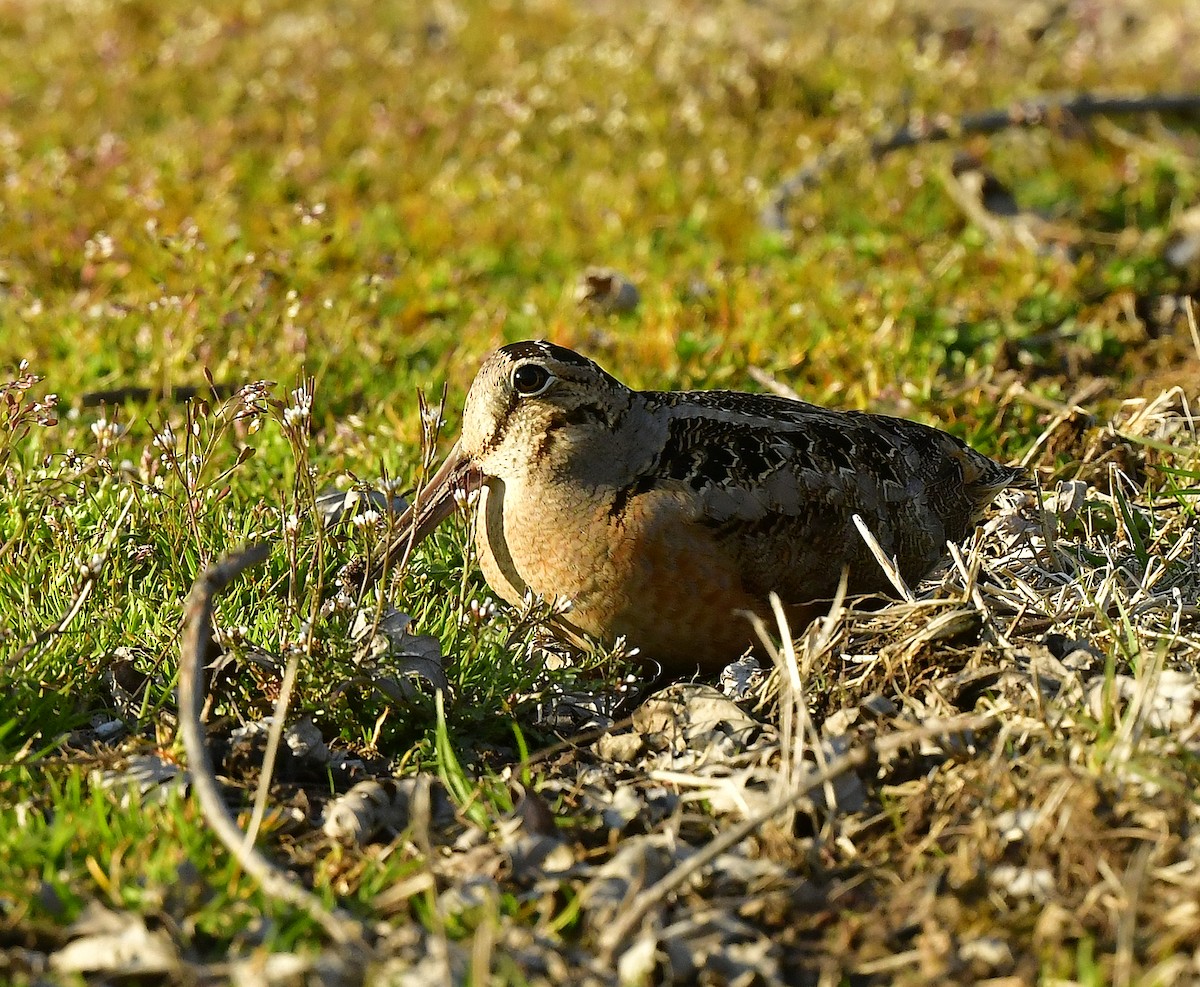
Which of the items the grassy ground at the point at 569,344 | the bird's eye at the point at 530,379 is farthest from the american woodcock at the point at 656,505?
the grassy ground at the point at 569,344

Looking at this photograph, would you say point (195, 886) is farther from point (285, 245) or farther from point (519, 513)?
point (285, 245)

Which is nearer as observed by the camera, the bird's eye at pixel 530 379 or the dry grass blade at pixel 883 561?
the dry grass blade at pixel 883 561

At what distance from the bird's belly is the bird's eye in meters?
0.28

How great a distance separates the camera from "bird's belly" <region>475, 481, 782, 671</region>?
143 inches

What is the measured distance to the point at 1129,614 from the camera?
368cm

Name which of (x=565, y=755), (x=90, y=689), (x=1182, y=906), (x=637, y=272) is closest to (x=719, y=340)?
(x=637, y=272)

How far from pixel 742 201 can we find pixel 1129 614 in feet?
13.6

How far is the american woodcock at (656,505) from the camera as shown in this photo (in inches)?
143

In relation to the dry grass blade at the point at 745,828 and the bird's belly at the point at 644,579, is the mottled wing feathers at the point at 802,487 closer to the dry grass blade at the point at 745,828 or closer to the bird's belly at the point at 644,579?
the bird's belly at the point at 644,579

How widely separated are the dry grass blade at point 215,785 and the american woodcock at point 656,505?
0.67 m

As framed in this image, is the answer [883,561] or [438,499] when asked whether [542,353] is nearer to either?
[438,499]

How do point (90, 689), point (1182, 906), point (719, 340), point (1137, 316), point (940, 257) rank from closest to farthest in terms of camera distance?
point (1182, 906)
point (90, 689)
point (719, 340)
point (1137, 316)
point (940, 257)

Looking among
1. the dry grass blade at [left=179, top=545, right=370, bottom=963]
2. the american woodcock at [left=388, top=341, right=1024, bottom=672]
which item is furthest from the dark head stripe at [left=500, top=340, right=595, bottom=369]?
the dry grass blade at [left=179, top=545, right=370, bottom=963]

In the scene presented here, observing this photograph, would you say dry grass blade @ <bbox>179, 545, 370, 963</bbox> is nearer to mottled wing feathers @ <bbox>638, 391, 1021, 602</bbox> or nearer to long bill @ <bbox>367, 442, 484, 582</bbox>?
long bill @ <bbox>367, 442, 484, 582</bbox>
